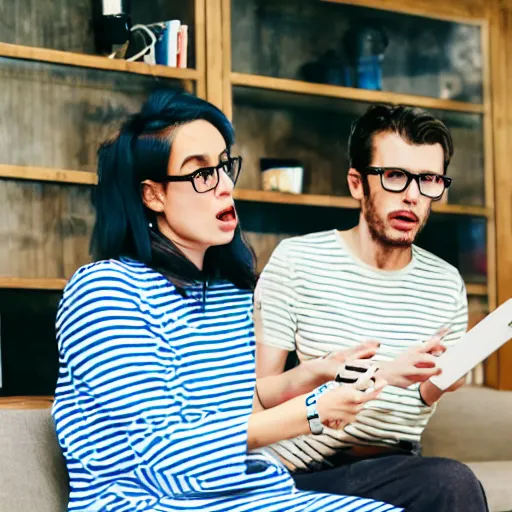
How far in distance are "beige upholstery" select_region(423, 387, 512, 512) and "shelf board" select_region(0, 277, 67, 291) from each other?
102 cm

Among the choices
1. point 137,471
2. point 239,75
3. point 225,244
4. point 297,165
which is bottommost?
point 137,471

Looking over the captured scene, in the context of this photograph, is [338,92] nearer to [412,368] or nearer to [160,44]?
[160,44]

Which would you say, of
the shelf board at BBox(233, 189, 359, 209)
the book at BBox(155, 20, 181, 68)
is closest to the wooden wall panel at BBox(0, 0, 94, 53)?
the book at BBox(155, 20, 181, 68)

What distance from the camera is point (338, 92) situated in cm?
250

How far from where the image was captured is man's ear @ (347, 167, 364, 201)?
2121 millimetres

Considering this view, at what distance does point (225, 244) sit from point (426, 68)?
116 cm

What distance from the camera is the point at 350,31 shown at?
8.27ft

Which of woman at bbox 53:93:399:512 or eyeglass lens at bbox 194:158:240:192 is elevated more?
eyeglass lens at bbox 194:158:240:192

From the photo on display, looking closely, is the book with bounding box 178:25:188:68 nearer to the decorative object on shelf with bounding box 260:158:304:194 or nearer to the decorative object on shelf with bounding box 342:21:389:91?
the decorative object on shelf with bounding box 260:158:304:194

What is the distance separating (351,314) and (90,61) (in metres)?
0.93

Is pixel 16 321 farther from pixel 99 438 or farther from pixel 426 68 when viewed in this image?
pixel 426 68

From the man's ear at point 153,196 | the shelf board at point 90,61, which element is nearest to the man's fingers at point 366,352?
the man's ear at point 153,196

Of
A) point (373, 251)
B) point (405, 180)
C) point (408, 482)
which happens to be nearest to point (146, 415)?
point (408, 482)

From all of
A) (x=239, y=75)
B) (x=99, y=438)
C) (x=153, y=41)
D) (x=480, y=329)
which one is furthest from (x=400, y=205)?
(x=99, y=438)
